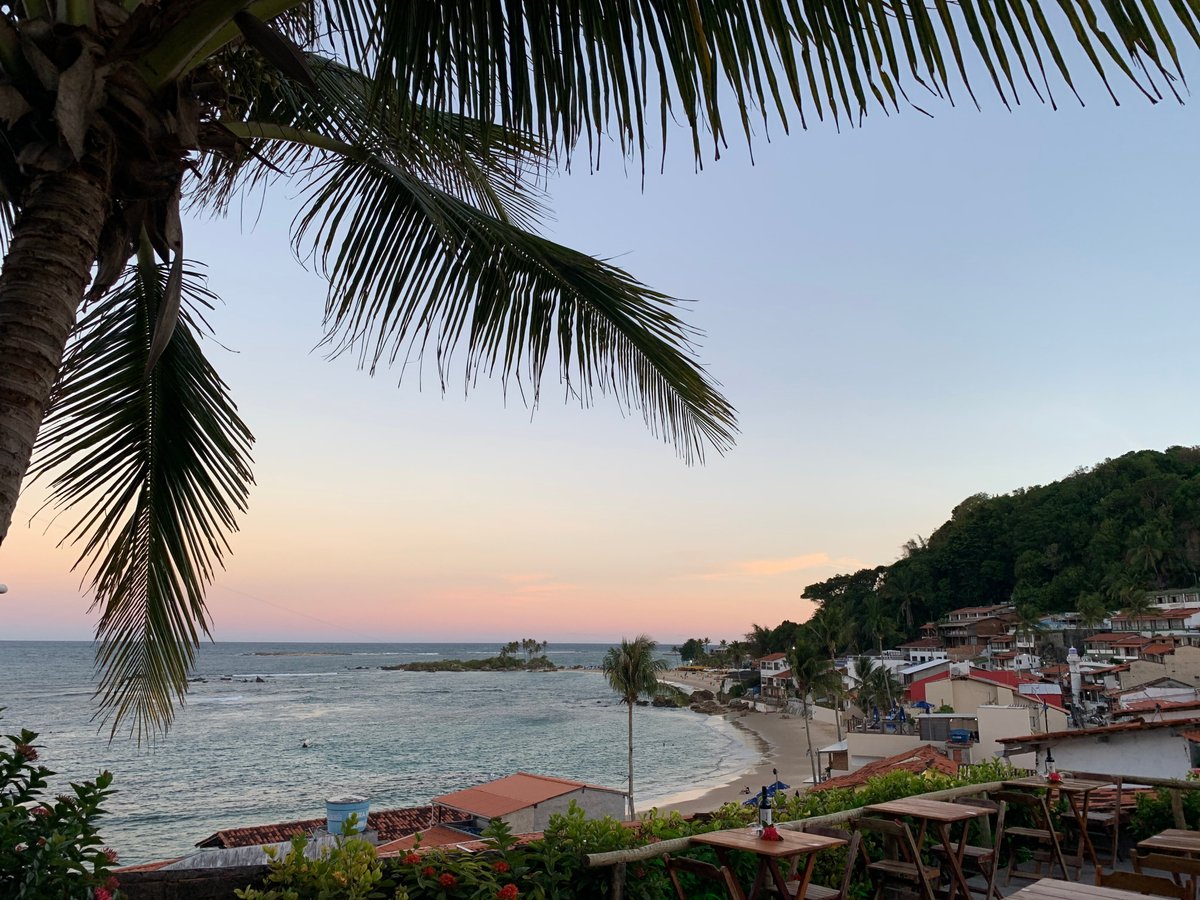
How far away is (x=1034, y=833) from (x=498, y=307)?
5679mm

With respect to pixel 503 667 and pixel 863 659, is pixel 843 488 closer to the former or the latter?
pixel 863 659

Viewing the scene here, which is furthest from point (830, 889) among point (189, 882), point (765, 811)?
point (189, 882)

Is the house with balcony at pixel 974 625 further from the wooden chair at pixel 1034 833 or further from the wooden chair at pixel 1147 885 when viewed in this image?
the wooden chair at pixel 1147 885

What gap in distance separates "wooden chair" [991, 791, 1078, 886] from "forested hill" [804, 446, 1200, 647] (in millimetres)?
65691

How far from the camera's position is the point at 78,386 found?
2947 millimetres

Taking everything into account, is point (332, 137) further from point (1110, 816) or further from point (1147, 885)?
point (1110, 816)

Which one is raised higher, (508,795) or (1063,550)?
(1063,550)

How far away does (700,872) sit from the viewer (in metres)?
3.86

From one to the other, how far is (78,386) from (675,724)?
63.3 metres

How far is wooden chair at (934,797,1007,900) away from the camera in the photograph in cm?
503

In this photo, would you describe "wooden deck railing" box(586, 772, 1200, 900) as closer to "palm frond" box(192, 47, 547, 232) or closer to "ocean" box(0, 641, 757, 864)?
"palm frond" box(192, 47, 547, 232)

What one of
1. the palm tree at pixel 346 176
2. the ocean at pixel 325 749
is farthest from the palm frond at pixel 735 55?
the ocean at pixel 325 749

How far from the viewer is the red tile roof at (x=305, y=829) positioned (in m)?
17.4

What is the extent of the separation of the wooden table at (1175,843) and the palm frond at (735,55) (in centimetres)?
524
